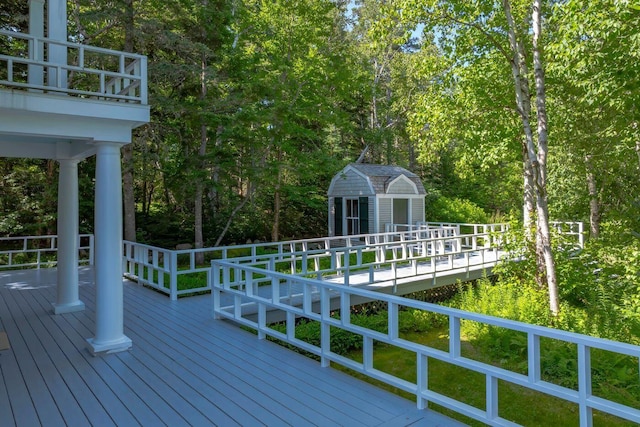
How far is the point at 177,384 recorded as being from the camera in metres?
4.23

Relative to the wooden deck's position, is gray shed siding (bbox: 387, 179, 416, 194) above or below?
above

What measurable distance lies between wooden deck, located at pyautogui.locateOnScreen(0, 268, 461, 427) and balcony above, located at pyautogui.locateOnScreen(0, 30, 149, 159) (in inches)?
100

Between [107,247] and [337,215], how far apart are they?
13.9 m

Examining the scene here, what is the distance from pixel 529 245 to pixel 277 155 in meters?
12.6

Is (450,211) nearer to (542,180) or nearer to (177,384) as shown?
(542,180)

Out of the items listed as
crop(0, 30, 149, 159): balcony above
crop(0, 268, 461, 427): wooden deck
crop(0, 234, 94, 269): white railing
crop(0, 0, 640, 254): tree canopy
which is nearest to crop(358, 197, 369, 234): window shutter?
crop(0, 0, 640, 254): tree canopy

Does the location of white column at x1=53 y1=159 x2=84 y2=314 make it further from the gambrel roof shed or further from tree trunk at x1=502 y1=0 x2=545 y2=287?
the gambrel roof shed

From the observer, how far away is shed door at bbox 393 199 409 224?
17705mm

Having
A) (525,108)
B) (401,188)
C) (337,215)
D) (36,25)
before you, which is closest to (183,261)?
(337,215)

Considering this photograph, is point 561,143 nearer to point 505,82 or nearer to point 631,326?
point 505,82

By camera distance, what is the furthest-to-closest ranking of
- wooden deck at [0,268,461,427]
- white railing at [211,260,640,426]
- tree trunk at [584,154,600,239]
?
1. tree trunk at [584,154,600,239]
2. wooden deck at [0,268,461,427]
3. white railing at [211,260,640,426]

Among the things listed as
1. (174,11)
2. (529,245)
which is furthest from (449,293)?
(174,11)

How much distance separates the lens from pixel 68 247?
6.71 m

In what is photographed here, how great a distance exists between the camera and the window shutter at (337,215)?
18.5 m
